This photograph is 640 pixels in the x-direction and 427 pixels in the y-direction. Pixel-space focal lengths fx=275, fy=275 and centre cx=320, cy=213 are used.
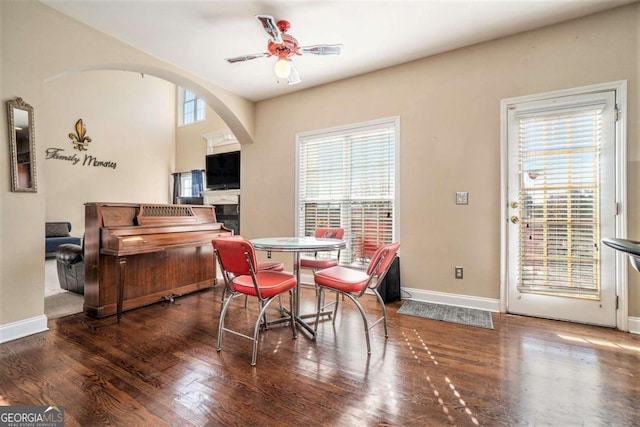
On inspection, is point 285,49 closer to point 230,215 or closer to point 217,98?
point 217,98

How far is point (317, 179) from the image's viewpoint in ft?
12.9

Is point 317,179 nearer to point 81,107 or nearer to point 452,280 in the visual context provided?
point 452,280

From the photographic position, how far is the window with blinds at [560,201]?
96.1 inches

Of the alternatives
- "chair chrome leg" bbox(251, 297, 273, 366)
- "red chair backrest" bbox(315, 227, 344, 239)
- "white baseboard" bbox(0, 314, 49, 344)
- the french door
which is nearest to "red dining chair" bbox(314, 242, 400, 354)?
"chair chrome leg" bbox(251, 297, 273, 366)

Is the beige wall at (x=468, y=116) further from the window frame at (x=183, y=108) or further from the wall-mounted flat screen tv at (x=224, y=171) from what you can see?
the window frame at (x=183, y=108)

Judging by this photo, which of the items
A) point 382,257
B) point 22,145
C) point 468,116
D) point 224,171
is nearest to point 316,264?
point 382,257

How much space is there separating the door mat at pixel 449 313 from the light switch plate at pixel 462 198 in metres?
1.11

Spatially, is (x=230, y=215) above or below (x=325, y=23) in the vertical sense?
below

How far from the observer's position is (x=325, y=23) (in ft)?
8.34

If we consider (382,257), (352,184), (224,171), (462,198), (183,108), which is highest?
(183,108)

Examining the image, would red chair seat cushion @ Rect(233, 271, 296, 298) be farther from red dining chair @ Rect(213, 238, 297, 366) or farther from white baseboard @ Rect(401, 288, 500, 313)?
white baseboard @ Rect(401, 288, 500, 313)

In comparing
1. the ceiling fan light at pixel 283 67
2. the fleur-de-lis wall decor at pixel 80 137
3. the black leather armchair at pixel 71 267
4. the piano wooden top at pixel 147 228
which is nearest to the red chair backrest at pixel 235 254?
the piano wooden top at pixel 147 228

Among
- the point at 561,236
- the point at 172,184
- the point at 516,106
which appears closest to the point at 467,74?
the point at 516,106

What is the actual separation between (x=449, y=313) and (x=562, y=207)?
56.3 inches
